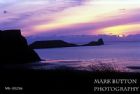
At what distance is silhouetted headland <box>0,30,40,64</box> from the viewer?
205ft

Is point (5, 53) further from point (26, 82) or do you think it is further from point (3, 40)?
point (26, 82)

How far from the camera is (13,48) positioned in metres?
67.3

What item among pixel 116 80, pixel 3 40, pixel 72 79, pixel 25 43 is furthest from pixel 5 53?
pixel 116 80

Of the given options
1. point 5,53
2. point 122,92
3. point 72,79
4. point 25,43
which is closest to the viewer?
point 122,92

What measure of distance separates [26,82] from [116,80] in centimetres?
513

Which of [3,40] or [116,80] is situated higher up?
[116,80]

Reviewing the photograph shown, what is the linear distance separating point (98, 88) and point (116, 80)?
1081 mm

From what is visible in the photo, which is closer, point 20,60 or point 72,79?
point 72,79

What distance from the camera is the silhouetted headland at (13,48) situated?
62.4 meters

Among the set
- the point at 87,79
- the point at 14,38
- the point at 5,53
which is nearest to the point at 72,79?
the point at 87,79

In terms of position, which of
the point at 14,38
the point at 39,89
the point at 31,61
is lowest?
the point at 31,61

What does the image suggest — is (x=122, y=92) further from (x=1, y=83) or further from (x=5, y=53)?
(x=5, y=53)

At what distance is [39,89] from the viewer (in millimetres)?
21203

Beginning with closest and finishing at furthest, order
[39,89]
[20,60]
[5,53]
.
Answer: [39,89] < [5,53] < [20,60]
